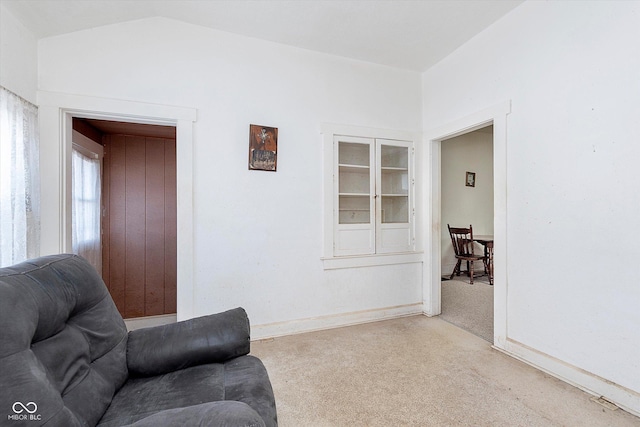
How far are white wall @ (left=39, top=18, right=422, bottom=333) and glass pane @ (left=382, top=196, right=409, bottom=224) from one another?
21.9 inches

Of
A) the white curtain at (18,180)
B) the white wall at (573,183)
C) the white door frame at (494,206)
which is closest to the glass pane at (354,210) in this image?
the white door frame at (494,206)

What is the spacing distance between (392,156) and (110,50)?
280 cm

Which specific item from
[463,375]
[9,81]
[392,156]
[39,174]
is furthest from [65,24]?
[463,375]

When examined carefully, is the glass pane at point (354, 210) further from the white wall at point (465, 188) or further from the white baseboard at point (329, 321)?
the white wall at point (465, 188)

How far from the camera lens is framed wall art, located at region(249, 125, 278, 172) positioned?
2752 mm

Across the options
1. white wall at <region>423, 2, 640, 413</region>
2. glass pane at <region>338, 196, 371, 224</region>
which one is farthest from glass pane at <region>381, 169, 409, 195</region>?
white wall at <region>423, 2, 640, 413</region>

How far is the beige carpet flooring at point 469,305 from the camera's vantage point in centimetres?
302

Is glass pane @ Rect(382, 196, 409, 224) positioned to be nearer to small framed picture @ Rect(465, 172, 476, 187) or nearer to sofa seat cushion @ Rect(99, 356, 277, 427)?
sofa seat cushion @ Rect(99, 356, 277, 427)

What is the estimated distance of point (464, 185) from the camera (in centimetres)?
548

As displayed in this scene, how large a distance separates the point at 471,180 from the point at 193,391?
5622mm

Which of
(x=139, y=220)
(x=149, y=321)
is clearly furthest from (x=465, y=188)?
(x=149, y=321)

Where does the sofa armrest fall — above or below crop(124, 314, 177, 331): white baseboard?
above

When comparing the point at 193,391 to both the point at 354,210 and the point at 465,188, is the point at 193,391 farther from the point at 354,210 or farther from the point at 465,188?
the point at 465,188

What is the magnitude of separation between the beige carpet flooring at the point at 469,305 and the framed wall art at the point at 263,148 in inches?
99.8
